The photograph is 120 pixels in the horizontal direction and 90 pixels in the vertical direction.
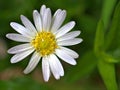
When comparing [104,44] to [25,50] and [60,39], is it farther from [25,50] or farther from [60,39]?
[25,50]

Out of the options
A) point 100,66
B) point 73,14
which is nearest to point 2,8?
point 73,14

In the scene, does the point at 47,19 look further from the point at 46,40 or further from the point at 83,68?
the point at 83,68

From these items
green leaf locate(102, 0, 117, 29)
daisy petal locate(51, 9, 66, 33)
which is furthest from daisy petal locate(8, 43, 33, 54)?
green leaf locate(102, 0, 117, 29)

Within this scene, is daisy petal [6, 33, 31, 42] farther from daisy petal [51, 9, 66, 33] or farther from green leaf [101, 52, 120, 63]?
green leaf [101, 52, 120, 63]

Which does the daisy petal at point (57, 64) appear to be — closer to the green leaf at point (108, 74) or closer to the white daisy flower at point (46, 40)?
the white daisy flower at point (46, 40)

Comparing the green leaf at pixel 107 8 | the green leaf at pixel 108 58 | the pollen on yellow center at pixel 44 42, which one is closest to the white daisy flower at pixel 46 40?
the pollen on yellow center at pixel 44 42

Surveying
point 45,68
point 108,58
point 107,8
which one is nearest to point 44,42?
point 45,68
